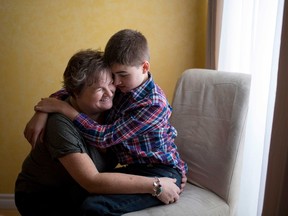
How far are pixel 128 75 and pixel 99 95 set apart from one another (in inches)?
5.3

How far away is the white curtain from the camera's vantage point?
4.95ft

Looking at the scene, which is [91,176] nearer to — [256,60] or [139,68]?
[139,68]

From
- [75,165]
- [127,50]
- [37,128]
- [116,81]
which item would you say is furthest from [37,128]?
[127,50]

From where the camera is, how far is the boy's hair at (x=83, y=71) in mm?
1360

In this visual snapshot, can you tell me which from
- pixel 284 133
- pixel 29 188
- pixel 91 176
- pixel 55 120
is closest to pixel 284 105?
pixel 284 133

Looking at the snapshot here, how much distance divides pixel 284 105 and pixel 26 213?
1069mm

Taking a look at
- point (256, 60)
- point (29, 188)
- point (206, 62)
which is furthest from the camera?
point (206, 62)

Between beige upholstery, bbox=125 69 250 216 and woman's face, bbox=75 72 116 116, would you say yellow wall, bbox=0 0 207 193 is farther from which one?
woman's face, bbox=75 72 116 116

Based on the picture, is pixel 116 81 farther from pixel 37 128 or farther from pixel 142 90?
pixel 37 128

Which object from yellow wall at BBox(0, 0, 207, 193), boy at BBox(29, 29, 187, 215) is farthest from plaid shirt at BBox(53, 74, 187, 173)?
yellow wall at BBox(0, 0, 207, 193)

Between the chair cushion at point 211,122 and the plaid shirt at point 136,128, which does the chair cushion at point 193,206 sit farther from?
the plaid shirt at point 136,128

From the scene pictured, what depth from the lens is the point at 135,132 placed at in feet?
4.58

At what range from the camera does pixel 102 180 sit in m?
1.34

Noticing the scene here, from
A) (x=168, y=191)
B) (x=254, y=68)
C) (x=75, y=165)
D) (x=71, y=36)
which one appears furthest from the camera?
(x=71, y=36)
